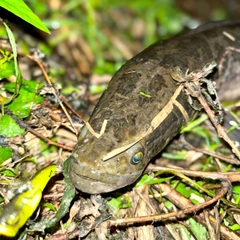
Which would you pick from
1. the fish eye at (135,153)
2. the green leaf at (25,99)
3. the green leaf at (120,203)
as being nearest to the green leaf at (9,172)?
the green leaf at (25,99)

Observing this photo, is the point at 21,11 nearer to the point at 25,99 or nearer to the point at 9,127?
the point at 25,99

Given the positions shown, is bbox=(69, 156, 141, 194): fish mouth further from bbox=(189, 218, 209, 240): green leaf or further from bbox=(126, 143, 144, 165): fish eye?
bbox=(189, 218, 209, 240): green leaf

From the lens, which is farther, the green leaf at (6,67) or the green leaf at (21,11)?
the green leaf at (6,67)

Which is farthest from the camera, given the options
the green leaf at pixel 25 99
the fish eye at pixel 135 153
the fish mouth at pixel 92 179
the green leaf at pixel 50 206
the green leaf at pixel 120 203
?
the green leaf at pixel 25 99

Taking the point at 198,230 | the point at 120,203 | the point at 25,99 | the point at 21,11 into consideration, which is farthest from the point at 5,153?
the point at 198,230

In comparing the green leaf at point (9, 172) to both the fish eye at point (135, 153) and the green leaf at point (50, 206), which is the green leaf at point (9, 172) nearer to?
the green leaf at point (50, 206)

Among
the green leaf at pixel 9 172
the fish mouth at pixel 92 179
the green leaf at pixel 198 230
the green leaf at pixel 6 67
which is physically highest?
the green leaf at pixel 6 67

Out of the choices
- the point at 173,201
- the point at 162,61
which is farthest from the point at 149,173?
Result: the point at 162,61

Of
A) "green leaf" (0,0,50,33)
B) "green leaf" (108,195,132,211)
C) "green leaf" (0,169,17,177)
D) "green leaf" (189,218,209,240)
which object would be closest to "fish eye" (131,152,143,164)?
"green leaf" (108,195,132,211)
